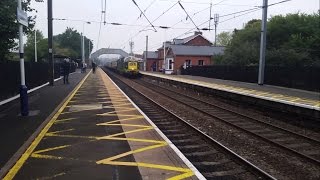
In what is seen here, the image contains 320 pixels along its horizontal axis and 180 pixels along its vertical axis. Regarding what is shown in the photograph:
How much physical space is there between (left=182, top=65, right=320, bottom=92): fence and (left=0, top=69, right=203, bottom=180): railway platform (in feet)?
62.1

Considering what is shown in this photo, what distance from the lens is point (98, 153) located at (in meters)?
9.40

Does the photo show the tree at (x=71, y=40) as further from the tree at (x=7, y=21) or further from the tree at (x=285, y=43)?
the tree at (x=7, y=21)

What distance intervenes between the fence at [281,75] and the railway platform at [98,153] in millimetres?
18942

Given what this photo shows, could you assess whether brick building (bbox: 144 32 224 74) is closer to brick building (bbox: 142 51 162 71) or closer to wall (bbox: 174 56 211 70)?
wall (bbox: 174 56 211 70)

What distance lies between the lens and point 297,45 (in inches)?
1652

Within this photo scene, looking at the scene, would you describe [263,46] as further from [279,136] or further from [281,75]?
[279,136]

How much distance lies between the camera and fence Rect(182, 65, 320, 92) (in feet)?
99.6

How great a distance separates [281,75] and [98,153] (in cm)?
2729

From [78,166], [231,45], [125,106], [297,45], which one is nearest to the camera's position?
[78,166]

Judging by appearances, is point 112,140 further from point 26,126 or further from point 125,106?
point 125,106

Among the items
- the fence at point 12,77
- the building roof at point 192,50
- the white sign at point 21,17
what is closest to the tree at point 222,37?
the building roof at point 192,50

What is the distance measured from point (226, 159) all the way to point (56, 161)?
3.65m

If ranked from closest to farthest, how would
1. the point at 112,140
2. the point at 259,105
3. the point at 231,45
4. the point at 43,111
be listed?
the point at 112,140
the point at 43,111
the point at 259,105
the point at 231,45

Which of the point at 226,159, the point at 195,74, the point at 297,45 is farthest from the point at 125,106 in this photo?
the point at 195,74
